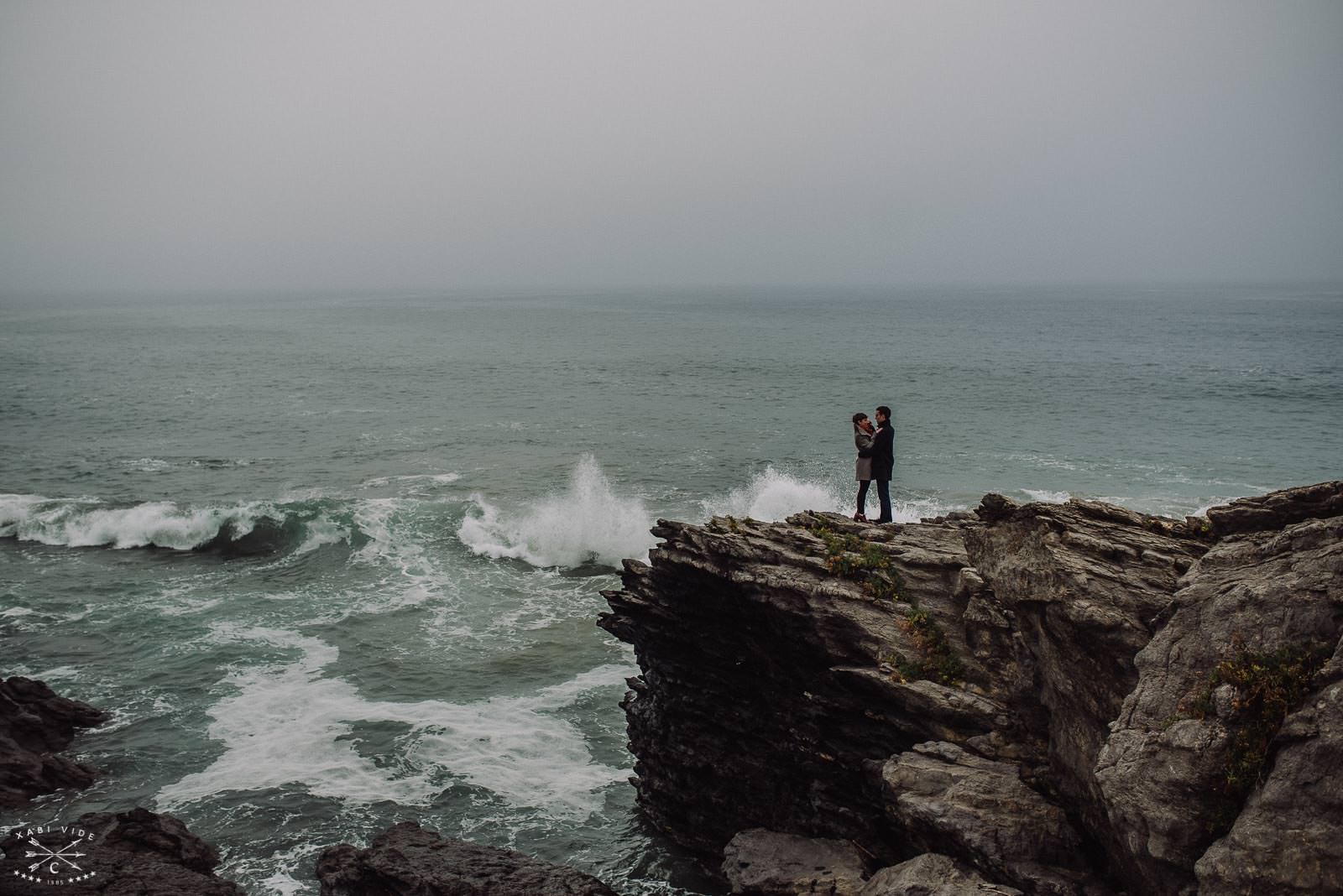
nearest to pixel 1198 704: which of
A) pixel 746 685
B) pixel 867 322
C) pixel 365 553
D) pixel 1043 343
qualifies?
pixel 746 685

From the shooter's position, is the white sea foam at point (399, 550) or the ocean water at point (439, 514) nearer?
the ocean water at point (439, 514)

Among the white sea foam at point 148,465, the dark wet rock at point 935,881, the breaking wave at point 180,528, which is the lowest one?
the breaking wave at point 180,528

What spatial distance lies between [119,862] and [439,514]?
89.1 ft

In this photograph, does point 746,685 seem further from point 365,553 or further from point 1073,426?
point 1073,426

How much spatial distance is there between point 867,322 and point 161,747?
532ft

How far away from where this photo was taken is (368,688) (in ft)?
87.1

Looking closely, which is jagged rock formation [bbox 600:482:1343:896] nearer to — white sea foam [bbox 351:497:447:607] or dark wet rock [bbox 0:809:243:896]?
dark wet rock [bbox 0:809:243:896]

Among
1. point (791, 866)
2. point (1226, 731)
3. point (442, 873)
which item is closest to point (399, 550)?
point (442, 873)

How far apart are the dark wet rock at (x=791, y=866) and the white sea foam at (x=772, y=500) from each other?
25732 millimetres

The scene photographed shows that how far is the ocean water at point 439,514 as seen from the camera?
2170 cm

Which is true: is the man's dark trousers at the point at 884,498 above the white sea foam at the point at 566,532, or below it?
above

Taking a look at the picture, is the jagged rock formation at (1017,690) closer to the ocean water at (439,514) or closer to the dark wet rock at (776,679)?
the dark wet rock at (776,679)

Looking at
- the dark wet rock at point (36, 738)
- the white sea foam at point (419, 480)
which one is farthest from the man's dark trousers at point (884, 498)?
the white sea foam at point (419, 480)

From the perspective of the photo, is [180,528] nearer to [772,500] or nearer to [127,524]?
[127,524]
